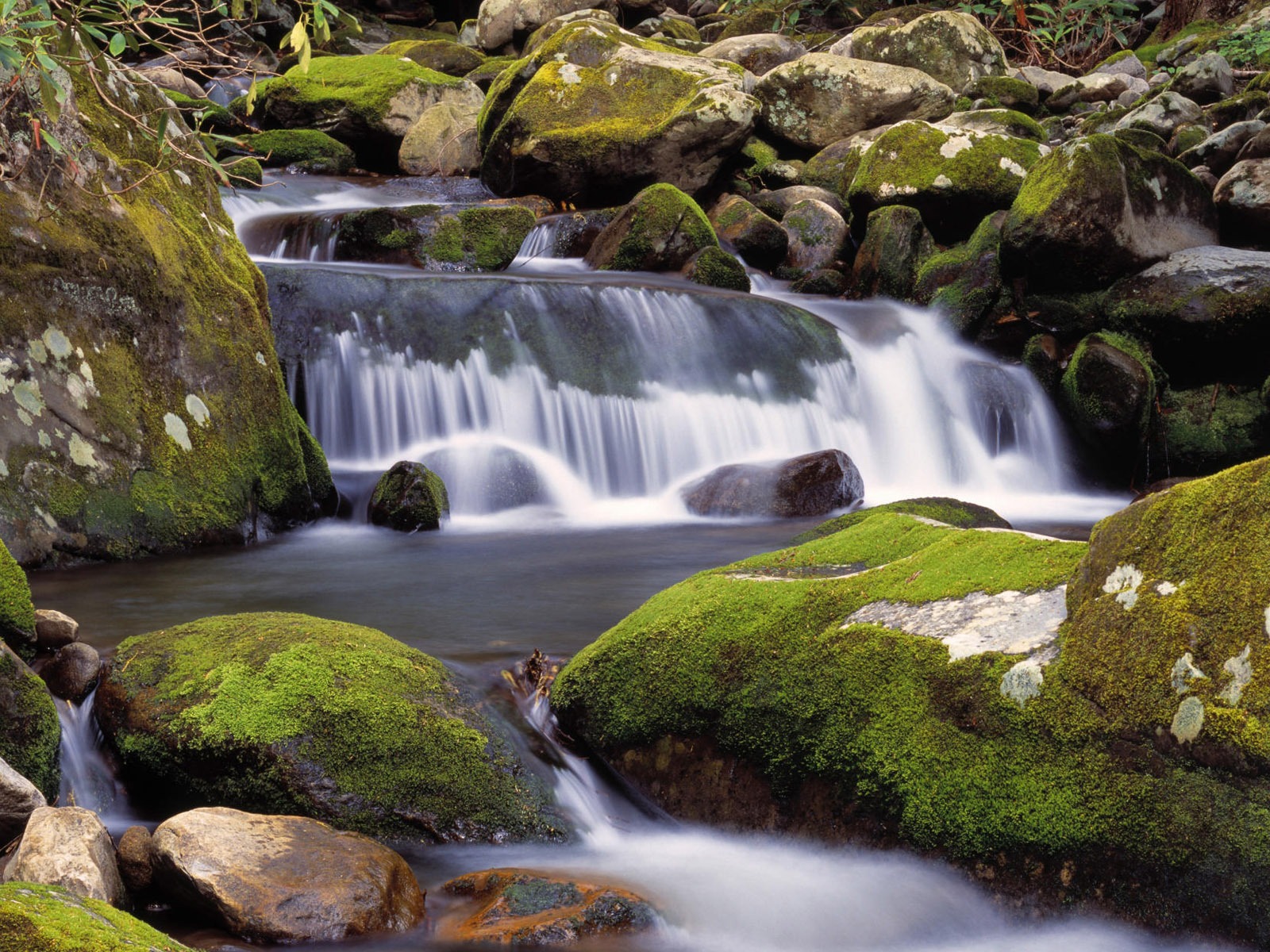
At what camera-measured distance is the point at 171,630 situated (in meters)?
4.17

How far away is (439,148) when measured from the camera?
A: 16656 millimetres

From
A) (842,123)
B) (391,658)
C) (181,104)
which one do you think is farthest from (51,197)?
(842,123)

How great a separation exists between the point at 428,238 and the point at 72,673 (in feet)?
28.9

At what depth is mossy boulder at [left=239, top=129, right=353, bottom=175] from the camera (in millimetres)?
15898

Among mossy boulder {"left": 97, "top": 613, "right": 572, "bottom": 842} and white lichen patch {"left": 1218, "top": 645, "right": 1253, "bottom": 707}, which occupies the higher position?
white lichen patch {"left": 1218, "top": 645, "right": 1253, "bottom": 707}

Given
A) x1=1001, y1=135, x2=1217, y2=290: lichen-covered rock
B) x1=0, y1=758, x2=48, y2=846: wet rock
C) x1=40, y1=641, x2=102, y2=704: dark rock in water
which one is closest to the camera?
x1=0, y1=758, x2=48, y2=846: wet rock

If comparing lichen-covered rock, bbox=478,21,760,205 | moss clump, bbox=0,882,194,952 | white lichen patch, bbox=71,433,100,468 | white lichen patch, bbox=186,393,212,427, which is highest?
lichen-covered rock, bbox=478,21,760,205

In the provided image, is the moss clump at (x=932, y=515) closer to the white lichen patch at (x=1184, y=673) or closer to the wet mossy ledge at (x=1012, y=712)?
the wet mossy ledge at (x=1012, y=712)

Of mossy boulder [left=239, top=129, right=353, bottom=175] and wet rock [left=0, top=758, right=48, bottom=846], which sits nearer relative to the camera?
wet rock [left=0, top=758, right=48, bottom=846]

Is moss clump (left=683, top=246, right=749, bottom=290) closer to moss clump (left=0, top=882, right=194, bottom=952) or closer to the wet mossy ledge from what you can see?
the wet mossy ledge

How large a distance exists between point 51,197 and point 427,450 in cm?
327

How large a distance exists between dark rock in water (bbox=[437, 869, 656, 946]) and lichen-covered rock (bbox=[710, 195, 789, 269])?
10.9 m

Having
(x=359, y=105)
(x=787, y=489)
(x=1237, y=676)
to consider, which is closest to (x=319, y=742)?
(x=1237, y=676)

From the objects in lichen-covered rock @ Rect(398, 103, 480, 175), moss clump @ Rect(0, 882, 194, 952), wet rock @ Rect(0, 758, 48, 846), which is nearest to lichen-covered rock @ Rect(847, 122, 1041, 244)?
lichen-covered rock @ Rect(398, 103, 480, 175)
